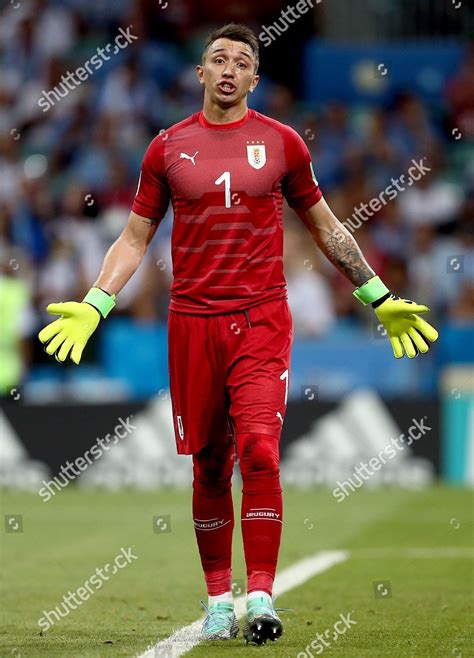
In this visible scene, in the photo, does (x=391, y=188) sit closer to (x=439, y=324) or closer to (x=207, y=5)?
(x=439, y=324)

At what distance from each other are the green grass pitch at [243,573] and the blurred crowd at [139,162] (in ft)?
8.84

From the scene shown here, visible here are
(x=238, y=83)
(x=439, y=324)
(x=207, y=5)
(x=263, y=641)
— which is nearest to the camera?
(x=263, y=641)

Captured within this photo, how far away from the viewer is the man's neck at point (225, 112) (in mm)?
6801

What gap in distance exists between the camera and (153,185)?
6852mm

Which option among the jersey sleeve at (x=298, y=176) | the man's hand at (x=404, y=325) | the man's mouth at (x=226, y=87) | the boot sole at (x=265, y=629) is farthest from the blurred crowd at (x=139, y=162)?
the boot sole at (x=265, y=629)

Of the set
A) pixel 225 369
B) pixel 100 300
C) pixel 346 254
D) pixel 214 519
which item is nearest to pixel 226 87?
pixel 346 254

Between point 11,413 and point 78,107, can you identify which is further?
point 78,107

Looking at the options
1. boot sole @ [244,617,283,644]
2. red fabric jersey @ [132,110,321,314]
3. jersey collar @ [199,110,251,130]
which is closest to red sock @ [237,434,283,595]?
boot sole @ [244,617,283,644]

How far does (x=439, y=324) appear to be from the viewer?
15.8 meters

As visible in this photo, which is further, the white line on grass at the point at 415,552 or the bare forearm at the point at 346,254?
the white line on grass at the point at 415,552

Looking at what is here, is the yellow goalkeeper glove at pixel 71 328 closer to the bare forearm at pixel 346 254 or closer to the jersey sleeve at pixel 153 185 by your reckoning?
the jersey sleeve at pixel 153 185

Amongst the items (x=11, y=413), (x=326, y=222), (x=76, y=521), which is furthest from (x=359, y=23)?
(x=326, y=222)

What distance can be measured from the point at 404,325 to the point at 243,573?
306 centimetres

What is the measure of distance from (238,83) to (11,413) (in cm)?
995
